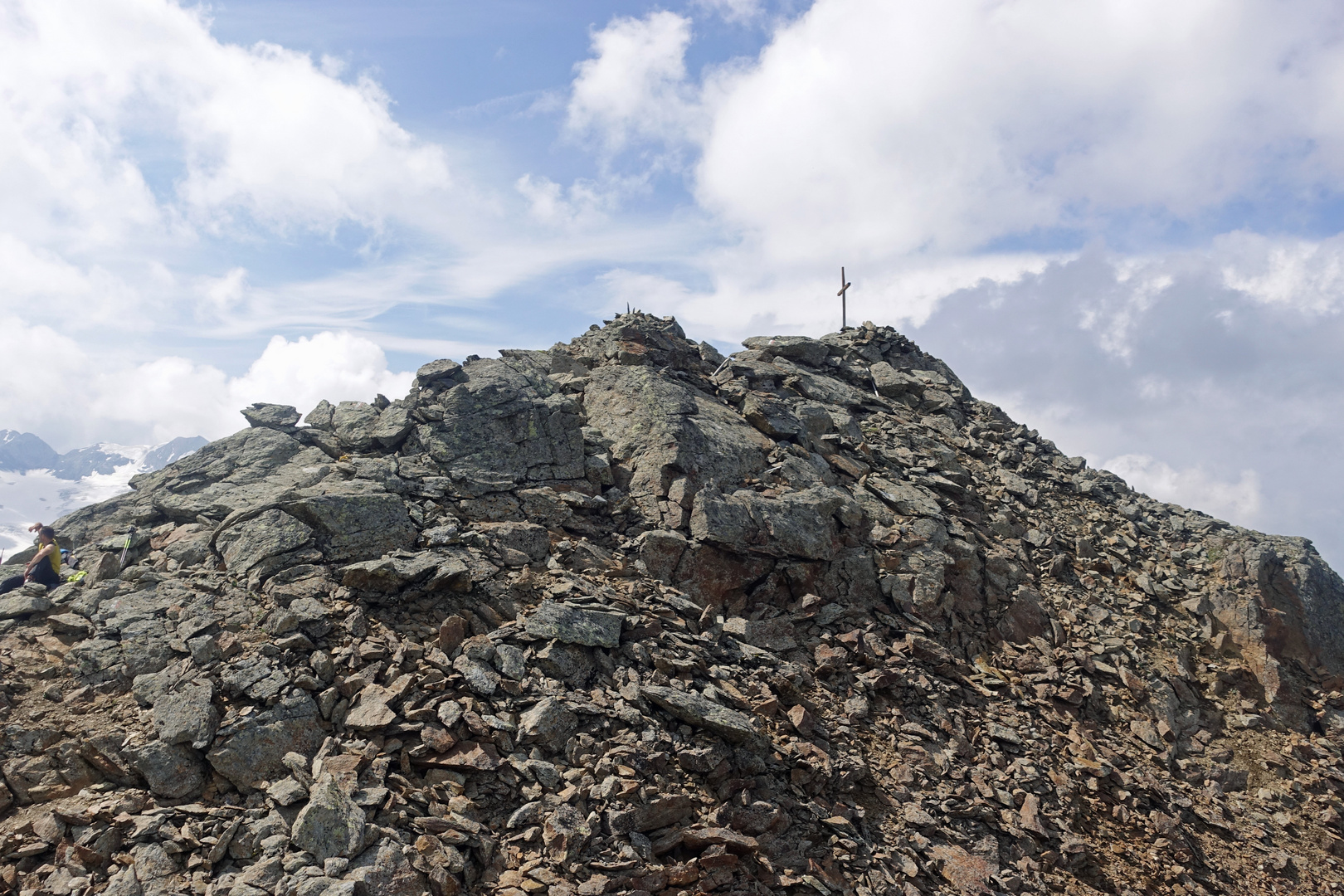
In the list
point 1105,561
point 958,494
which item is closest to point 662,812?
point 958,494

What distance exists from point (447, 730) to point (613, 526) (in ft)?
24.6

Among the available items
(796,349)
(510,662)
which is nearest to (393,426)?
(510,662)

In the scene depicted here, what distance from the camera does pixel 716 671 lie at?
13812mm

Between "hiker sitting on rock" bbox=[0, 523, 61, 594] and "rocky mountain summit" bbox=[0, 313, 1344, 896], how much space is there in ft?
2.78

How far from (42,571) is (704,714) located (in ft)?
46.3

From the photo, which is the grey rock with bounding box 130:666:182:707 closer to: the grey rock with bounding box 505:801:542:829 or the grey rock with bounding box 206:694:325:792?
the grey rock with bounding box 206:694:325:792

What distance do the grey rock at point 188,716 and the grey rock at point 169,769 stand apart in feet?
0.46

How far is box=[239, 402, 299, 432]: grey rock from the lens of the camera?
777 inches

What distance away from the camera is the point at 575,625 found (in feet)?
43.4

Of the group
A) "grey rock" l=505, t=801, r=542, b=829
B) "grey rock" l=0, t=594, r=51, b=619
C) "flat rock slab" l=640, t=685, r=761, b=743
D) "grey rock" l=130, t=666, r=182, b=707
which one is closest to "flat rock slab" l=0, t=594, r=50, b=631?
"grey rock" l=0, t=594, r=51, b=619

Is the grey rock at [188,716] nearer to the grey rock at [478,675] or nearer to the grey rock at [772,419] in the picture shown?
the grey rock at [478,675]

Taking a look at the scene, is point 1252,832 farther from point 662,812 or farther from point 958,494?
point 662,812

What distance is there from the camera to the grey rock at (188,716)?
1012 centimetres

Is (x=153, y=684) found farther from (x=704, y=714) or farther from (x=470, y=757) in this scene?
(x=704, y=714)
